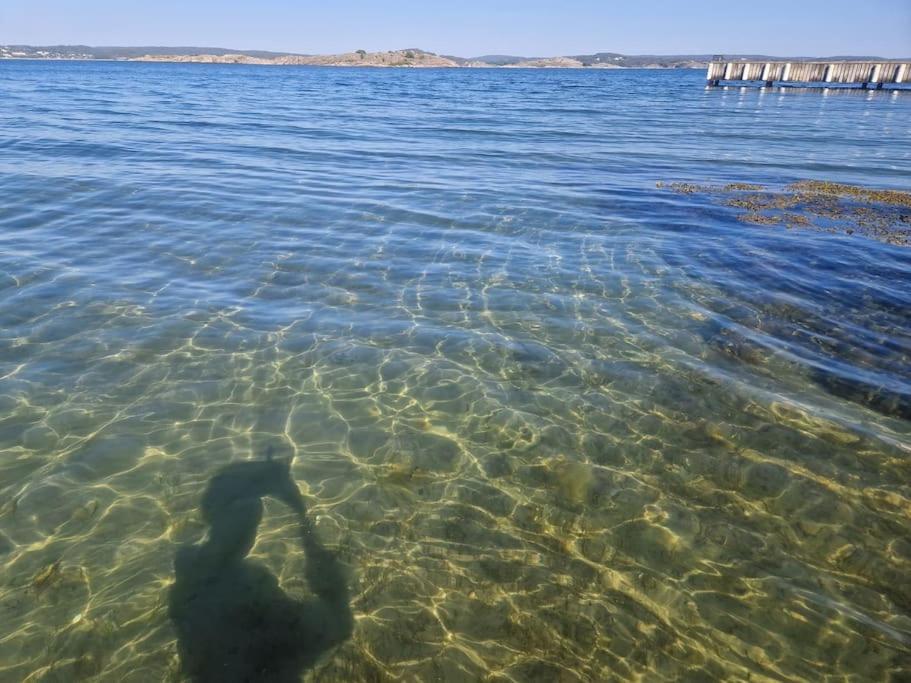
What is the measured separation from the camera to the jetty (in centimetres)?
7156

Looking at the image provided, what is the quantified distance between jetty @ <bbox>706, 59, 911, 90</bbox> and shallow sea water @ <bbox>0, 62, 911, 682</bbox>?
7914 cm

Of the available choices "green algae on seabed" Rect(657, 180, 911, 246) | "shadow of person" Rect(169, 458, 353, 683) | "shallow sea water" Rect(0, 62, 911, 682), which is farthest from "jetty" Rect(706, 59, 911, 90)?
"shadow of person" Rect(169, 458, 353, 683)

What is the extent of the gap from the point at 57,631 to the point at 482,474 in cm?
416

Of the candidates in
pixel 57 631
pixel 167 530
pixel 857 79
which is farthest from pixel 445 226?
pixel 857 79

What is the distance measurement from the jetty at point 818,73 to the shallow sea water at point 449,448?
7914 centimetres

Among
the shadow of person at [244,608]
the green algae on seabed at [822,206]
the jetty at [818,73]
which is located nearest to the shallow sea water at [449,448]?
the shadow of person at [244,608]

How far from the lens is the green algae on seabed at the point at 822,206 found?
1573 centimetres

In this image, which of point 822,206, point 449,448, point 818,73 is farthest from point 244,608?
point 818,73

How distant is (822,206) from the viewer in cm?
1778

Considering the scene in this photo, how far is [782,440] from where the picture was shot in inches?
279

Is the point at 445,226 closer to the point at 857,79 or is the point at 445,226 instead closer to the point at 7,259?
the point at 7,259

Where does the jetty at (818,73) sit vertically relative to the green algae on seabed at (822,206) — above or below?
above

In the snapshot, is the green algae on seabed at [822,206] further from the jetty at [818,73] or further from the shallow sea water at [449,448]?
the jetty at [818,73]

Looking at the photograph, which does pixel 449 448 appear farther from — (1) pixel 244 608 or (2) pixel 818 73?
(2) pixel 818 73
